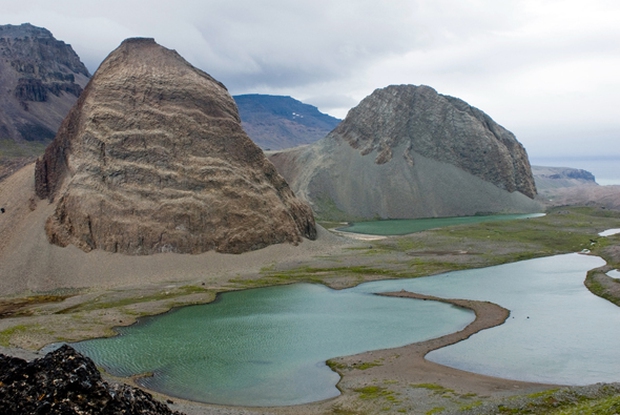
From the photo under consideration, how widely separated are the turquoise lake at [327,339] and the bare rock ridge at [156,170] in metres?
22.0

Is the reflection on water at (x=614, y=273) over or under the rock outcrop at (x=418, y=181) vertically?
under

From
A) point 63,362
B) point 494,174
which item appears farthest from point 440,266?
point 494,174

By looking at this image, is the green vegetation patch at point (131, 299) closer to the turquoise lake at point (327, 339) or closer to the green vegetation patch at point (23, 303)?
the green vegetation patch at point (23, 303)

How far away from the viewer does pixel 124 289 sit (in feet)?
236

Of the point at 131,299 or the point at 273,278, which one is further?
the point at 273,278

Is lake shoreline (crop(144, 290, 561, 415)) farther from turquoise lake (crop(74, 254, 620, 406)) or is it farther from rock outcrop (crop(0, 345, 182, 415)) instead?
rock outcrop (crop(0, 345, 182, 415))

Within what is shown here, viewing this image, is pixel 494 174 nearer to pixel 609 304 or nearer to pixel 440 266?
pixel 440 266

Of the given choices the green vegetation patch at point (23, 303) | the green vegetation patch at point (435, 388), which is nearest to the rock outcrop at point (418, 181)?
the green vegetation patch at point (23, 303)

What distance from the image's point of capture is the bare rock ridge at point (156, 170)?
8431 cm

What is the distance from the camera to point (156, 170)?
8994 cm

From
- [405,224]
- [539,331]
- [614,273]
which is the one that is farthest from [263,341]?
[405,224]

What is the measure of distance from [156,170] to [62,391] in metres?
72.3

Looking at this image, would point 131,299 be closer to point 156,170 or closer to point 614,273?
point 156,170

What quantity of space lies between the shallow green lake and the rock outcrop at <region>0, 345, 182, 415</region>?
386 ft
